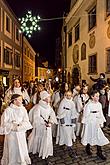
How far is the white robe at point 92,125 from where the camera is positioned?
27.3ft

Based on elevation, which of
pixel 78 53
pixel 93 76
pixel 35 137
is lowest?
pixel 35 137

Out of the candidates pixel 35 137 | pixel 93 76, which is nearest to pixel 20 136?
pixel 35 137

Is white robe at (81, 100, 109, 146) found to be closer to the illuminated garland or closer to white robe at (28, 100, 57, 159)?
white robe at (28, 100, 57, 159)

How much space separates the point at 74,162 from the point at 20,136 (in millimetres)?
1765

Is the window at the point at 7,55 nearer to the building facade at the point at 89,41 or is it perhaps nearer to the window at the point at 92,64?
the building facade at the point at 89,41

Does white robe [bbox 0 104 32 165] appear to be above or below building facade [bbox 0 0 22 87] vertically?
below

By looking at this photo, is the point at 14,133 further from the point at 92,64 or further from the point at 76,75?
the point at 76,75

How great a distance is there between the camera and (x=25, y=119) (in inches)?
281

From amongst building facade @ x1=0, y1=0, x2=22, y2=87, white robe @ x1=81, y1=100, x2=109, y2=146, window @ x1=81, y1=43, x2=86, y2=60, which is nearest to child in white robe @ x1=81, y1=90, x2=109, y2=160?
white robe @ x1=81, y1=100, x2=109, y2=146

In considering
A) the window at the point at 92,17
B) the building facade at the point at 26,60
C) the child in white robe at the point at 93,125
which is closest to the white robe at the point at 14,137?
the child in white robe at the point at 93,125

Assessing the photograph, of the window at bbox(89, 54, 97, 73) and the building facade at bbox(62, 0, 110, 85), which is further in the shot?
the window at bbox(89, 54, 97, 73)

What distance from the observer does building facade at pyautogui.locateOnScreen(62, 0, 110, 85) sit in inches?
677

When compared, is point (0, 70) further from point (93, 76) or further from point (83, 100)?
point (83, 100)

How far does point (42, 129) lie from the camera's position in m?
7.88
